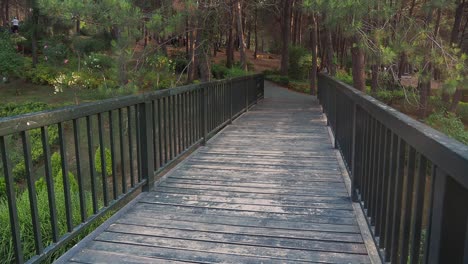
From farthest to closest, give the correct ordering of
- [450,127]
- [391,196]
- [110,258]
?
1. [450,127]
2. [110,258]
3. [391,196]

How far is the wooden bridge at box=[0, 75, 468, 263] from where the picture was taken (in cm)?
177

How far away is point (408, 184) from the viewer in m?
1.98

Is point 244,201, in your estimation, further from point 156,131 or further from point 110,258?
point 110,258

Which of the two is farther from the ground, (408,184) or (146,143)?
(408,184)

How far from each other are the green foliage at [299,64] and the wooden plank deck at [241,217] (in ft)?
60.9

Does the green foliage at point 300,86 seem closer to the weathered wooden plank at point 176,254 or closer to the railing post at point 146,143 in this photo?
the railing post at point 146,143

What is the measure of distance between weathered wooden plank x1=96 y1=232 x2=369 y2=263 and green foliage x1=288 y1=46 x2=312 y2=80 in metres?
21.3

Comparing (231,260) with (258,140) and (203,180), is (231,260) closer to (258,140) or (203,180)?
(203,180)

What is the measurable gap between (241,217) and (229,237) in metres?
0.40

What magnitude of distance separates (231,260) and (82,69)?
18.4m


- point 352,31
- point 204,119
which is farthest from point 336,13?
point 204,119

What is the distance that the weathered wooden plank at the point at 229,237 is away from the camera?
275 cm

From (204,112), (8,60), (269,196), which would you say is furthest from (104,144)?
(8,60)

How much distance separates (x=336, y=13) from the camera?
7297 millimetres
